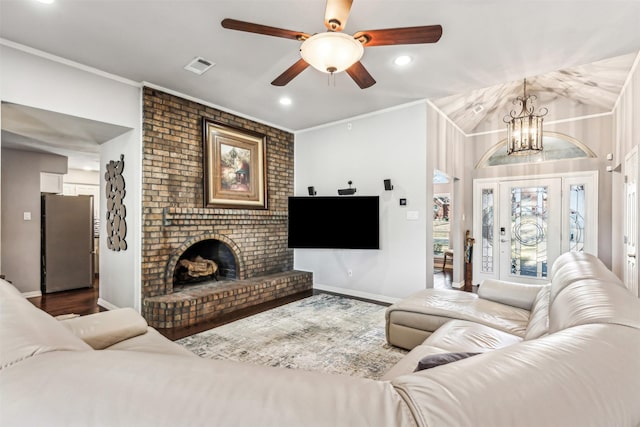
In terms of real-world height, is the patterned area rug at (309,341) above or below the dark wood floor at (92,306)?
above

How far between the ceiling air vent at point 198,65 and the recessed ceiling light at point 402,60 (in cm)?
187

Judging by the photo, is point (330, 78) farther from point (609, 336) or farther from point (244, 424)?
point (244, 424)

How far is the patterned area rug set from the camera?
2510 millimetres

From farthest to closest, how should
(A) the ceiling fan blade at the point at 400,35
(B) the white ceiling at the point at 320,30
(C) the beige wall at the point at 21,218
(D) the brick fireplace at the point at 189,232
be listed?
(C) the beige wall at the point at 21,218 < (D) the brick fireplace at the point at 189,232 < (B) the white ceiling at the point at 320,30 < (A) the ceiling fan blade at the point at 400,35

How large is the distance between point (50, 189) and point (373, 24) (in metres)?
5.90

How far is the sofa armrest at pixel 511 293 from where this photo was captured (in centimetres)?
265

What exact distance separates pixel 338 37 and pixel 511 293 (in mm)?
2598

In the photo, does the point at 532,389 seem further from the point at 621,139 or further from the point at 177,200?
the point at 621,139

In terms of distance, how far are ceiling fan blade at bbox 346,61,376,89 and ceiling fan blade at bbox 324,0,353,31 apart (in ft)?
1.42

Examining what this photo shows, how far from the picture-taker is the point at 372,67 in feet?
10.4

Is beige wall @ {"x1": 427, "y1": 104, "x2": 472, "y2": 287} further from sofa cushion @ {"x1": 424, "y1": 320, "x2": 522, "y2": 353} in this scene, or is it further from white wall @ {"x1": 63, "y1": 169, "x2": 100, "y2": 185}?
white wall @ {"x1": 63, "y1": 169, "x2": 100, "y2": 185}

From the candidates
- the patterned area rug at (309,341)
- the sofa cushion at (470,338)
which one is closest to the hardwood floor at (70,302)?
the patterned area rug at (309,341)

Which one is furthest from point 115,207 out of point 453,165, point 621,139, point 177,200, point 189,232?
point 621,139

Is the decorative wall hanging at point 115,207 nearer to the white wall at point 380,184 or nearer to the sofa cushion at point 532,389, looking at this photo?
the white wall at point 380,184
